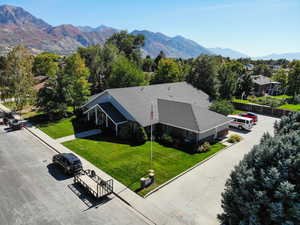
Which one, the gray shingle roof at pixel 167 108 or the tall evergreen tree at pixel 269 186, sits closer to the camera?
the tall evergreen tree at pixel 269 186

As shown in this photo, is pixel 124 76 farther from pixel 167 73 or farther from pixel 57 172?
pixel 57 172

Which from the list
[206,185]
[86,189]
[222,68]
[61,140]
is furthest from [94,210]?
[222,68]

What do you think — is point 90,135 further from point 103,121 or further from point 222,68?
point 222,68

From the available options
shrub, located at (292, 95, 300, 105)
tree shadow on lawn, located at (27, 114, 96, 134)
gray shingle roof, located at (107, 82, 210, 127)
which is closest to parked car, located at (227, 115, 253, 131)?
gray shingle roof, located at (107, 82, 210, 127)

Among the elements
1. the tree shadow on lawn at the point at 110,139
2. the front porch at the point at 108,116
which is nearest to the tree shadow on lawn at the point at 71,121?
the front porch at the point at 108,116

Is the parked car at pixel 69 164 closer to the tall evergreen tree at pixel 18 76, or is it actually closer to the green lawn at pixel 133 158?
the green lawn at pixel 133 158
